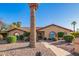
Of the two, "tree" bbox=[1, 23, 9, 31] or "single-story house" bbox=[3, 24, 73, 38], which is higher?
"tree" bbox=[1, 23, 9, 31]

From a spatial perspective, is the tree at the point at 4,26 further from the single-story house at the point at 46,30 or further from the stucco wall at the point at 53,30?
the stucco wall at the point at 53,30

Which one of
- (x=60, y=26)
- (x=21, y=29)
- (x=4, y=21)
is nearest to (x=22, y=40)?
(x=21, y=29)

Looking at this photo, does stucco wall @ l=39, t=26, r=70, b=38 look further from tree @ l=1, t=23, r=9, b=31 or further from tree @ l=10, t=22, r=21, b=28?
tree @ l=1, t=23, r=9, b=31

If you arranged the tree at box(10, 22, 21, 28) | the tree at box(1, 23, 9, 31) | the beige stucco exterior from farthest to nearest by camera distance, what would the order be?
the tree at box(1, 23, 9, 31), the tree at box(10, 22, 21, 28), the beige stucco exterior

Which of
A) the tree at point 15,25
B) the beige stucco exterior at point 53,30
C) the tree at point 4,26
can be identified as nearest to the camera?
the beige stucco exterior at point 53,30

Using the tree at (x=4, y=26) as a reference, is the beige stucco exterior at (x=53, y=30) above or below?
below

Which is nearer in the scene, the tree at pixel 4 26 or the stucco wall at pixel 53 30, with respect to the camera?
the stucco wall at pixel 53 30

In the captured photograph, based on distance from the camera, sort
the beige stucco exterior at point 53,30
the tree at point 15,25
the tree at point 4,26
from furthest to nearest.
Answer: the tree at point 4,26 < the tree at point 15,25 < the beige stucco exterior at point 53,30

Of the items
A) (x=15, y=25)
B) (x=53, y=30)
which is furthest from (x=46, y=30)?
(x=15, y=25)

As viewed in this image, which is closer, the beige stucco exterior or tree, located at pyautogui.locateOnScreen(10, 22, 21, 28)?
the beige stucco exterior

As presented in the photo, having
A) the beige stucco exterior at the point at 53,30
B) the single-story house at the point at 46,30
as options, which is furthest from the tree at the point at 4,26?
the beige stucco exterior at the point at 53,30

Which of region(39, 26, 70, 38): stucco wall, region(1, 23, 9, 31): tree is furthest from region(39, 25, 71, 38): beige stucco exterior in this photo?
region(1, 23, 9, 31): tree

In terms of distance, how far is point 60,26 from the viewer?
7.85 metres

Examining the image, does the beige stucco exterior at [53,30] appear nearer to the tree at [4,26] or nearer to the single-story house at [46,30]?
the single-story house at [46,30]
